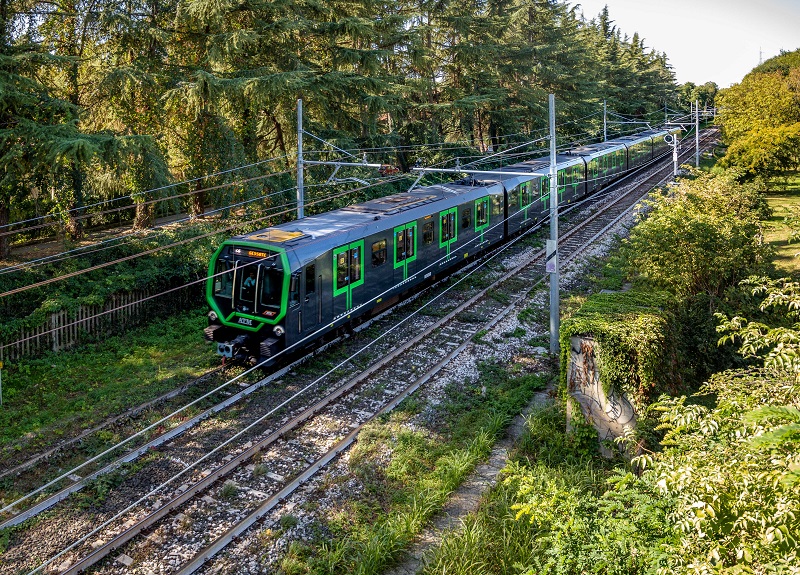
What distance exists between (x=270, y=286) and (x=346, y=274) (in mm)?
2252

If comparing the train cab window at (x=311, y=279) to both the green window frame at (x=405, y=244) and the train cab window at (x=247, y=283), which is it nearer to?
the train cab window at (x=247, y=283)

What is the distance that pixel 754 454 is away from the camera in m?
5.39

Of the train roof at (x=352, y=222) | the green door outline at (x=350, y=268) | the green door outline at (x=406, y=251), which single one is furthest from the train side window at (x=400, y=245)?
the green door outline at (x=350, y=268)

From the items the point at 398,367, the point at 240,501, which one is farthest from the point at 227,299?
the point at 240,501

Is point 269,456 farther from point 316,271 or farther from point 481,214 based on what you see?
point 481,214

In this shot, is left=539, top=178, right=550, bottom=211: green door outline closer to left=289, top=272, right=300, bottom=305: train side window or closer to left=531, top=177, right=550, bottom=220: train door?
left=531, top=177, right=550, bottom=220: train door

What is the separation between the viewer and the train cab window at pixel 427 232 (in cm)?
1931

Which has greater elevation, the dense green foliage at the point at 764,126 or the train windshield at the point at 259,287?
the dense green foliage at the point at 764,126

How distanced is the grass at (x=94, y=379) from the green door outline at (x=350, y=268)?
3.39 meters

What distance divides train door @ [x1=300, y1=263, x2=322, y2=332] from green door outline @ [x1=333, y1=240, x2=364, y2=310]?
0.69 meters

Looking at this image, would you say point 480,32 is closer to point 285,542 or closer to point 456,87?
point 456,87

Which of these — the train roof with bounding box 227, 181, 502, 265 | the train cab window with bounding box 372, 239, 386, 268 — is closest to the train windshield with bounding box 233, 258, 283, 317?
the train roof with bounding box 227, 181, 502, 265

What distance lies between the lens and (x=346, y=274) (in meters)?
15.9

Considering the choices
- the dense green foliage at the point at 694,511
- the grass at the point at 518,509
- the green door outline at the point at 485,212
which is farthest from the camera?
the green door outline at the point at 485,212
